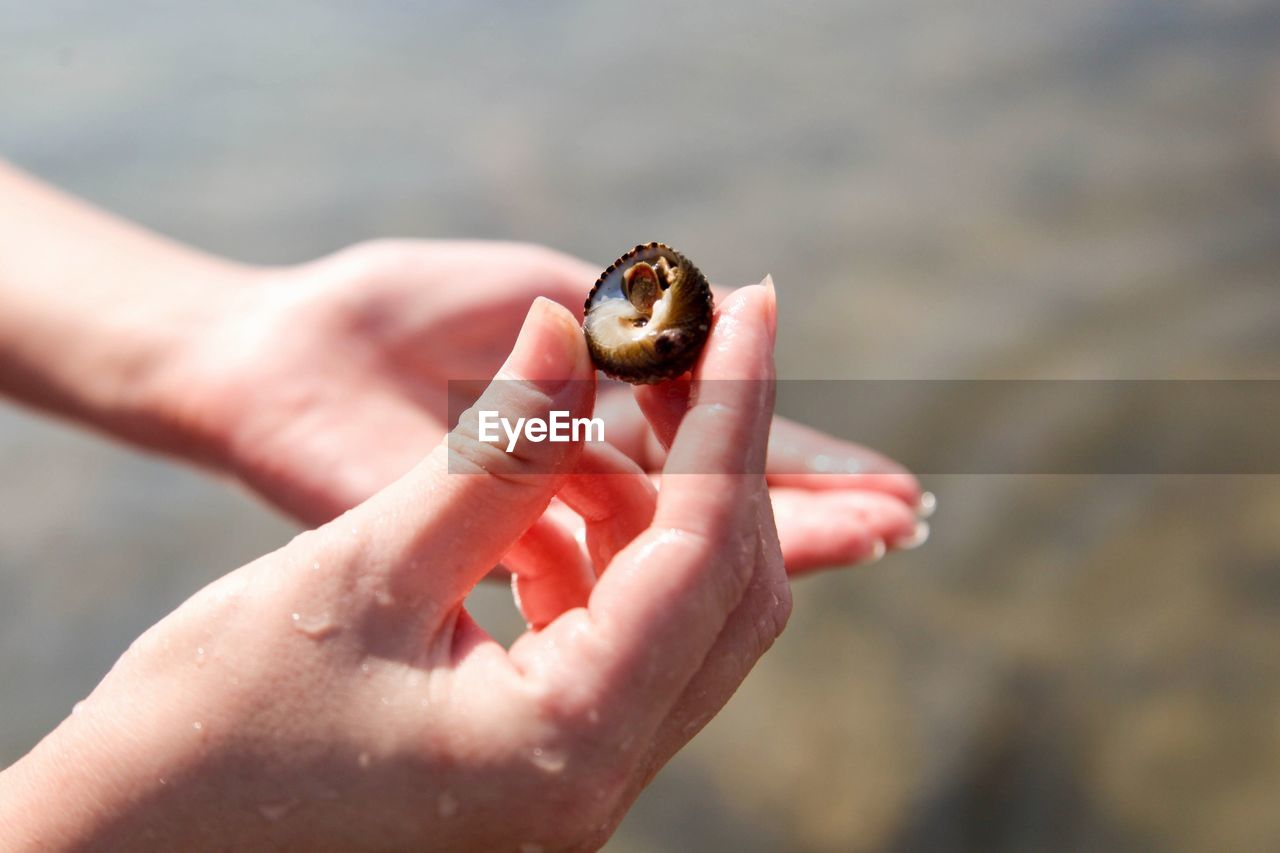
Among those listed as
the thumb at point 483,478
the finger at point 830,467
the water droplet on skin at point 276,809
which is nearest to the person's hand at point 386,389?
the finger at point 830,467

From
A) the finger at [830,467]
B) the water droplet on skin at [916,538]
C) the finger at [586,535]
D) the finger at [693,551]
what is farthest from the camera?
the finger at [830,467]

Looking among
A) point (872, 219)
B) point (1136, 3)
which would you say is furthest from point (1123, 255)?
point (1136, 3)

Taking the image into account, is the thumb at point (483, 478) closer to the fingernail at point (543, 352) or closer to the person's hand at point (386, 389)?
the fingernail at point (543, 352)

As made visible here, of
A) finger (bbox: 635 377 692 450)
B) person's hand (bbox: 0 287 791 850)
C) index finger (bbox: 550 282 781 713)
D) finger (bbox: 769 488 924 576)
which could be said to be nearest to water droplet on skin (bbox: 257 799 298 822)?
person's hand (bbox: 0 287 791 850)

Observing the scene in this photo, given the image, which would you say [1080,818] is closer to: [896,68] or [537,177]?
[537,177]

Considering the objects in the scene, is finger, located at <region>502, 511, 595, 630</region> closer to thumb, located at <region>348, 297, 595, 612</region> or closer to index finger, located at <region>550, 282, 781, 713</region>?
thumb, located at <region>348, 297, 595, 612</region>

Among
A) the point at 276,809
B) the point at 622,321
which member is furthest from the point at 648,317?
the point at 276,809
